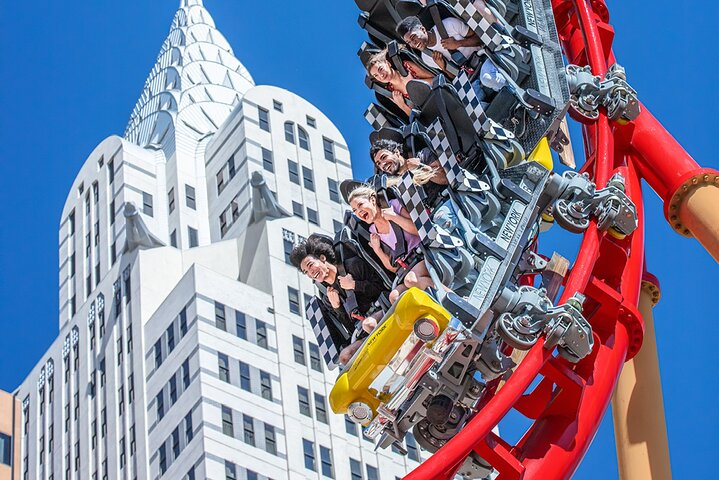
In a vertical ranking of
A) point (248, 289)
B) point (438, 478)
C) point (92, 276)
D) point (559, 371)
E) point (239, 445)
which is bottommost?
point (438, 478)

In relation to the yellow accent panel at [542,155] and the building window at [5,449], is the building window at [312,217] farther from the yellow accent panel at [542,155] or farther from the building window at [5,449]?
the yellow accent panel at [542,155]

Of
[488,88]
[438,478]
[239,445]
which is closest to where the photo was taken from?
[438,478]

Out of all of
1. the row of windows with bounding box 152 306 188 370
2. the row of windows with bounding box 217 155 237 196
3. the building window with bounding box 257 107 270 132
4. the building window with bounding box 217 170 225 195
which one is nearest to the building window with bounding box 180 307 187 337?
the row of windows with bounding box 152 306 188 370

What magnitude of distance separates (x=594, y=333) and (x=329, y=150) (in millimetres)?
→ 51594

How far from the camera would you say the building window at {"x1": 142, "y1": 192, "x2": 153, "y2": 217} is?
72000 mm

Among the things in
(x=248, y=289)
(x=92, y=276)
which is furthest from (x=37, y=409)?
(x=248, y=289)

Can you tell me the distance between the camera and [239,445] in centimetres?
5712

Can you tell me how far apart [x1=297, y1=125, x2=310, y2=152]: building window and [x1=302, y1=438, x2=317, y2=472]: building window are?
16.3 meters

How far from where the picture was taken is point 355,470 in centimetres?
5972

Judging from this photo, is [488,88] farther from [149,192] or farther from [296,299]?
[149,192]

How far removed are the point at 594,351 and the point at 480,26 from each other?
4.74m

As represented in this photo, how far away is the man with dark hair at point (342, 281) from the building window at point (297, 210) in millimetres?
45103

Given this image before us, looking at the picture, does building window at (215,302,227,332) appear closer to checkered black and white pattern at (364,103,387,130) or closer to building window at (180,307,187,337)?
building window at (180,307,187,337)

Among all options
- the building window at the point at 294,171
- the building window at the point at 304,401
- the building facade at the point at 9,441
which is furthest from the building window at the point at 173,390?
the building window at the point at 294,171
